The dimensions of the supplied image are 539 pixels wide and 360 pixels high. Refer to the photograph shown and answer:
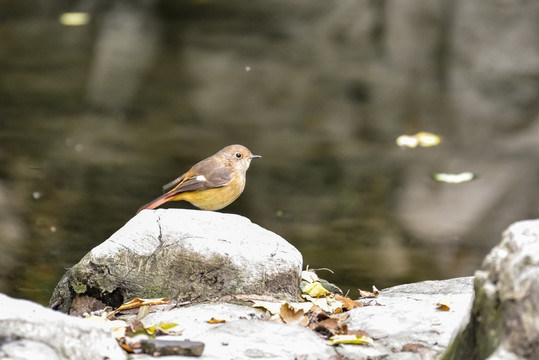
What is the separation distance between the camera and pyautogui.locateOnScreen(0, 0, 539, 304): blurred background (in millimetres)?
6840

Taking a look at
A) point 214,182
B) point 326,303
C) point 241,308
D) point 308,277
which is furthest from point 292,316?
point 214,182

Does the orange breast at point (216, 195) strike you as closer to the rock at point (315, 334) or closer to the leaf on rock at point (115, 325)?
the rock at point (315, 334)

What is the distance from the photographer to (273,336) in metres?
3.27

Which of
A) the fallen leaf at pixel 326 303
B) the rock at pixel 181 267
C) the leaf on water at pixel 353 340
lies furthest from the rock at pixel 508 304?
the rock at pixel 181 267

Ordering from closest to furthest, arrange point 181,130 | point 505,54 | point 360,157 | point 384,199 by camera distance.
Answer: point 384,199, point 360,157, point 181,130, point 505,54

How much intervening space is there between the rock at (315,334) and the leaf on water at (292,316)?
0.09m

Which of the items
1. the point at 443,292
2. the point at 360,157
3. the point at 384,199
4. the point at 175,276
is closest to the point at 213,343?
the point at 175,276

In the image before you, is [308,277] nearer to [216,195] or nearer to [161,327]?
[216,195]

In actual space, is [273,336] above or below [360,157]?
below

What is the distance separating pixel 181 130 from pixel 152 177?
4.01 feet

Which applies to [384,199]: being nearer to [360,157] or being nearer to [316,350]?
[360,157]

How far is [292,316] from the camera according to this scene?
11.5 feet

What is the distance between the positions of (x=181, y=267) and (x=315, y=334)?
2.66 ft

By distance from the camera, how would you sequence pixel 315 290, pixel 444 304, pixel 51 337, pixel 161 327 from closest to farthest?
pixel 51 337 < pixel 161 327 < pixel 444 304 < pixel 315 290
